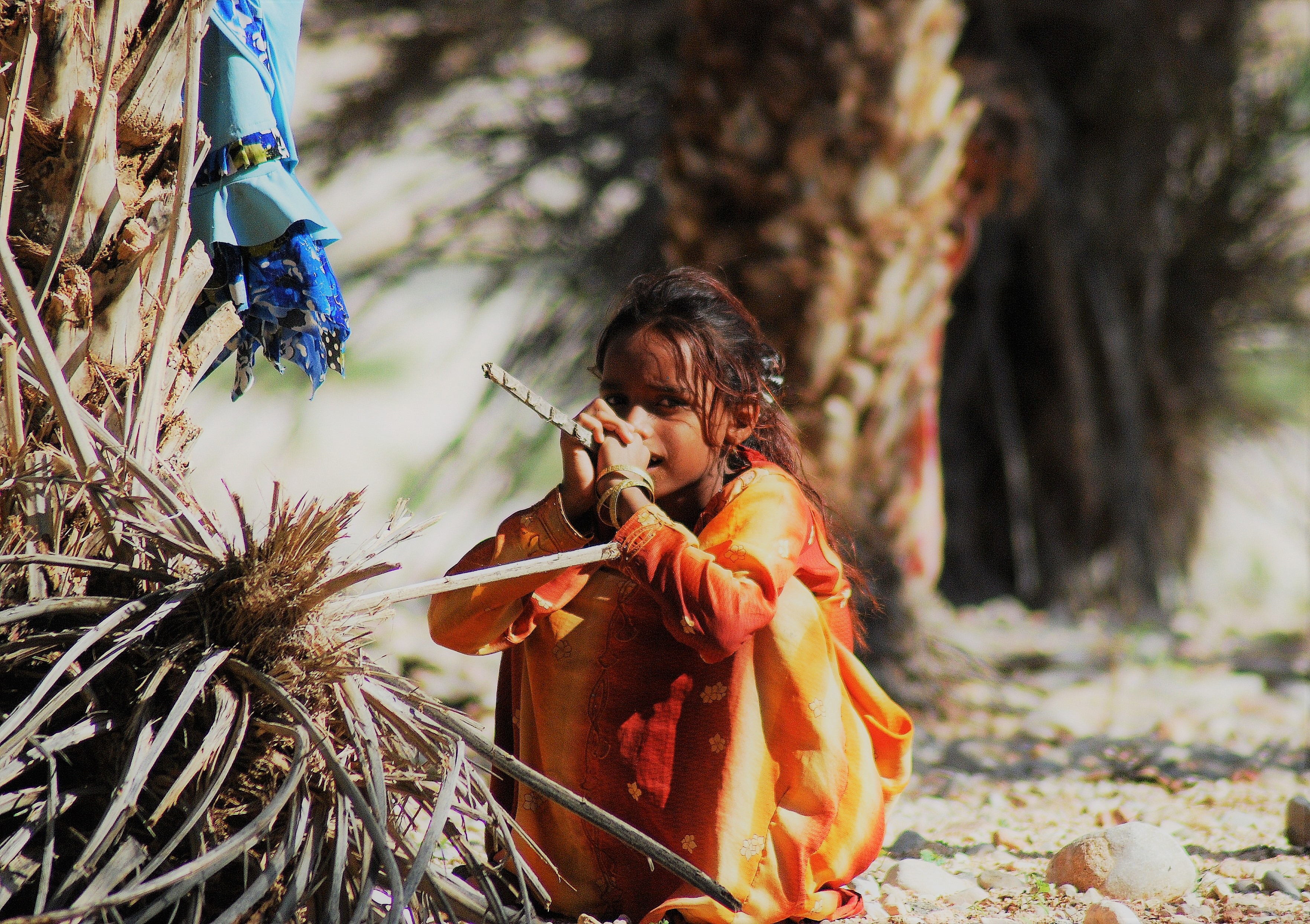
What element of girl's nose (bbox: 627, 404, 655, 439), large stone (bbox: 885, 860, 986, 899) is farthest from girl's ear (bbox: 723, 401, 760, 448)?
large stone (bbox: 885, 860, 986, 899)

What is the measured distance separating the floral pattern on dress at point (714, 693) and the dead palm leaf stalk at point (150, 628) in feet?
0.92

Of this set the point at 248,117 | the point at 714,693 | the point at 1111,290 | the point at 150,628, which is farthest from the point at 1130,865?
the point at 1111,290

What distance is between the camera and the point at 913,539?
2.75 metres

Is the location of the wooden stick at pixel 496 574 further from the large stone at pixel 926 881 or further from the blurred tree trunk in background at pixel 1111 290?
the blurred tree trunk in background at pixel 1111 290

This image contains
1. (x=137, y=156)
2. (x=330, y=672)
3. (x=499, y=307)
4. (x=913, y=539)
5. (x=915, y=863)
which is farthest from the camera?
(x=499, y=307)

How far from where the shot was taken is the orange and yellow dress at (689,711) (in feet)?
4.17

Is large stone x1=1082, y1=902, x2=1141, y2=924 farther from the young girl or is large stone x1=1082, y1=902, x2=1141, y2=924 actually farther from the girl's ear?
Answer: the girl's ear

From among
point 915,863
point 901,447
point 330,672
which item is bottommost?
point 915,863

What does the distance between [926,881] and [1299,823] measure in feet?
1.82

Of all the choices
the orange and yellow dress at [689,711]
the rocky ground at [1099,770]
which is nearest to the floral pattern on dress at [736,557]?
the orange and yellow dress at [689,711]

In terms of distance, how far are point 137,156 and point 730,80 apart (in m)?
1.74

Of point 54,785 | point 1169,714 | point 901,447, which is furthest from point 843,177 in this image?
point 54,785

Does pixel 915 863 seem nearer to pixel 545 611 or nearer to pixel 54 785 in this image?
Answer: pixel 545 611

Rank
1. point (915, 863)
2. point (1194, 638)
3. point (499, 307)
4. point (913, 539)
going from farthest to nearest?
point (499, 307) → point (1194, 638) → point (913, 539) → point (915, 863)
